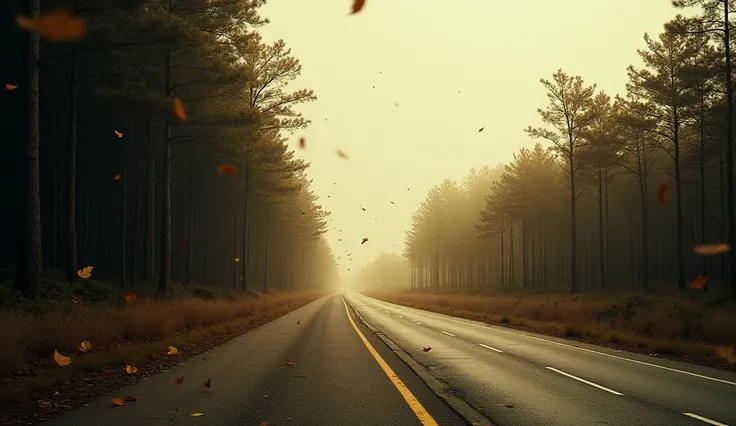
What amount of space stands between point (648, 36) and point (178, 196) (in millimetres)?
40856

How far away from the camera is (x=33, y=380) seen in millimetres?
8242

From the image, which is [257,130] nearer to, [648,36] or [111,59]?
[111,59]

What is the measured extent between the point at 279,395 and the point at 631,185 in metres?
61.5

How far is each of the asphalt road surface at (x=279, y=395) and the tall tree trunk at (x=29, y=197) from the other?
515 centimetres

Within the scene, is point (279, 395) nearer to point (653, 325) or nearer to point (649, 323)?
point (653, 325)

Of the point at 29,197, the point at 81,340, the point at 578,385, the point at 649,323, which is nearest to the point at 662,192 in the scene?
the point at 649,323

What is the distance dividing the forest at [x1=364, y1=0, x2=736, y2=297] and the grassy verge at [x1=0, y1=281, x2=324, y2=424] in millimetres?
15898

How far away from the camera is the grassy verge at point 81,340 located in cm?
803

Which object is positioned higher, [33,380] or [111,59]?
[111,59]

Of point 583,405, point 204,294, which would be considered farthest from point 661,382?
point 204,294

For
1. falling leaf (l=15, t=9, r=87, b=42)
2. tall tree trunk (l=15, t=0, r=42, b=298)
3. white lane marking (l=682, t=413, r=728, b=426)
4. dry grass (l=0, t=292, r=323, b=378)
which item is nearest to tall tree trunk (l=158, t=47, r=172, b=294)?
falling leaf (l=15, t=9, r=87, b=42)

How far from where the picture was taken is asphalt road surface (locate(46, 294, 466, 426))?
666 cm

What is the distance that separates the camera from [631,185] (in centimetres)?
6100

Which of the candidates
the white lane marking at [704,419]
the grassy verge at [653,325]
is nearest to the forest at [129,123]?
the white lane marking at [704,419]
